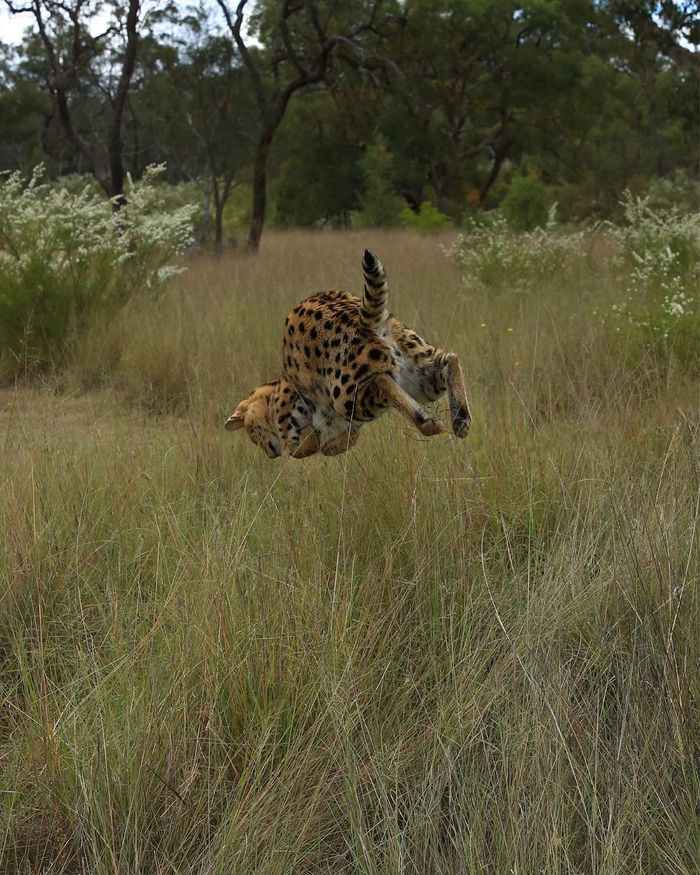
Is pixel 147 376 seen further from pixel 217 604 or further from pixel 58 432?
pixel 217 604

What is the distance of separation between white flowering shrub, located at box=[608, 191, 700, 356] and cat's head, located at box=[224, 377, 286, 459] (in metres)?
2.77

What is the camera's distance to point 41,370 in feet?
28.0

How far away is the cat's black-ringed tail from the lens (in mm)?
3127

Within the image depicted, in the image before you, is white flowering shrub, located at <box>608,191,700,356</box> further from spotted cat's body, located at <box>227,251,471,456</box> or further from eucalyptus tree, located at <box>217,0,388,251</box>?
eucalyptus tree, located at <box>217,0,388,251</box>

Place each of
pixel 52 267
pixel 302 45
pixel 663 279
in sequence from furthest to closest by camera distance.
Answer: pixel 302 45 → pixel 52 267 → pixel 663 279

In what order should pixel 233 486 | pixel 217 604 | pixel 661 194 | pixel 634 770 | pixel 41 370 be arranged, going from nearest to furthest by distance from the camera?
pixel 634 770
pixel 217 604
pixel 233 486
pixel 41 370
pixel 661 194

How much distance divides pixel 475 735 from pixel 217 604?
2.60 feet

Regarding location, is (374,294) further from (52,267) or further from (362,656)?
(52,267)

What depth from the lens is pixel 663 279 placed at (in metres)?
8.52

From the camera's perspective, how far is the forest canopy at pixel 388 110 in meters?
19.9

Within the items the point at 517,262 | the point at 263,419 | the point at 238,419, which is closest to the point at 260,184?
the point at 517,262

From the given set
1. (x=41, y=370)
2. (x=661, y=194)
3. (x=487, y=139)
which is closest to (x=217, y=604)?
(x=41, y=370)

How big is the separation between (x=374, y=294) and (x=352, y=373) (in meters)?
0.28

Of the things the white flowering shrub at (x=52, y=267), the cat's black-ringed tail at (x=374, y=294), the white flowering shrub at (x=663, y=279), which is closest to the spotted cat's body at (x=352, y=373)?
the cat's black-ringed tail at (x=374, y=294)
